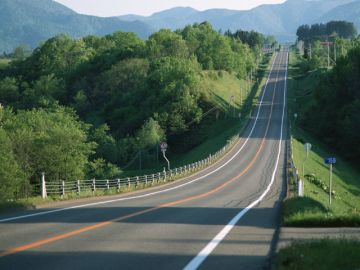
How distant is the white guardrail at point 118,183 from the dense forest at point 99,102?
6.01m

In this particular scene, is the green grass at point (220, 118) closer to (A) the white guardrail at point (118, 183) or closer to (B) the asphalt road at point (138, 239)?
(A) the white guardrail at point (118, 183)

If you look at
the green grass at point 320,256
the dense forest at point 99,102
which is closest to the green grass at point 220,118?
the dense forest at point 99,102

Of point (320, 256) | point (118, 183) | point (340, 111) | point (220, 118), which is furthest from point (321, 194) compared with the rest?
point (220, 118)

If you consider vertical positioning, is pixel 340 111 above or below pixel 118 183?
above

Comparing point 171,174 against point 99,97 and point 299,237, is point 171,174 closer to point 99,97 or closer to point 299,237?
point 299,237

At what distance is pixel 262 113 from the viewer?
112 metres

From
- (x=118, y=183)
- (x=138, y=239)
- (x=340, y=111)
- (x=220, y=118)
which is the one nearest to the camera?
(x=138, y=239)

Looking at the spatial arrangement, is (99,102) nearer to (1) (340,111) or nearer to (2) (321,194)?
(1) (340,111)

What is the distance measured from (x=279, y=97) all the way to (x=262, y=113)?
75.2 ft

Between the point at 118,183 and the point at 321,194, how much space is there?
1411cm

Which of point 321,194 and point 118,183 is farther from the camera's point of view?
point 321,194

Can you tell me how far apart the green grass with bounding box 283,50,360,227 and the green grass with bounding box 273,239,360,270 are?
181 inches

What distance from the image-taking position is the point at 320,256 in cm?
879

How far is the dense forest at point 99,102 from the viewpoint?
49.4m
